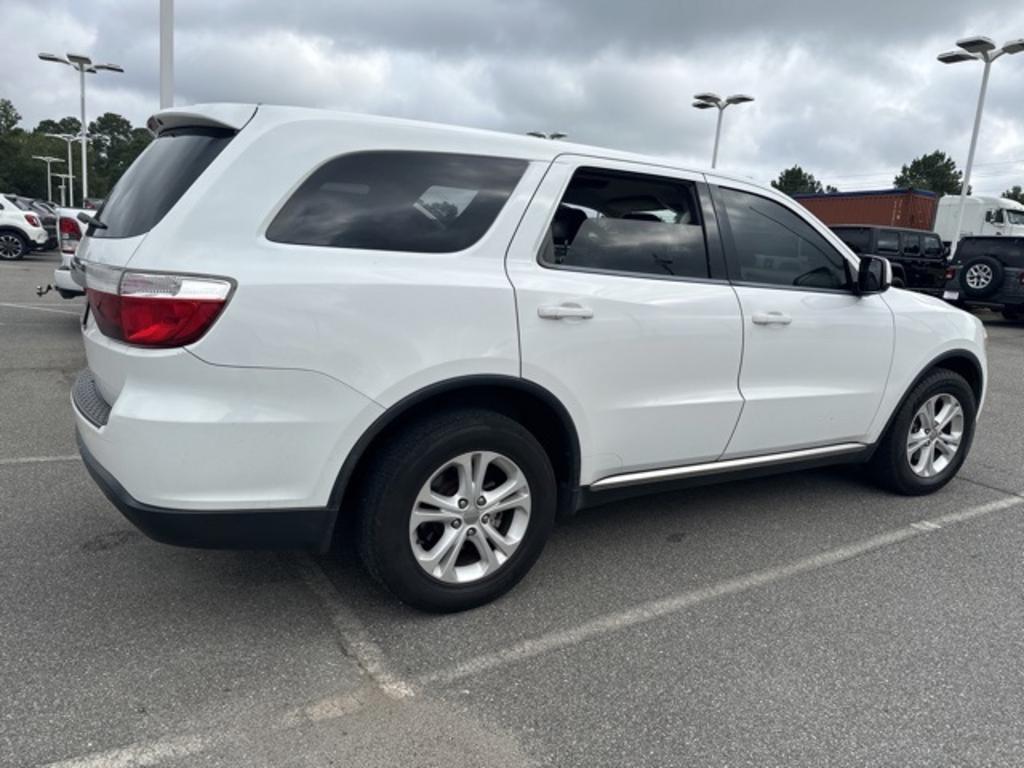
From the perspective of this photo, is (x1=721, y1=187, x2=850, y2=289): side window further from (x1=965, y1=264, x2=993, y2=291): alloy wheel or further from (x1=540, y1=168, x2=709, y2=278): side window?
(x1=965, y1=264, x2=993, y2=291): alloy wheel

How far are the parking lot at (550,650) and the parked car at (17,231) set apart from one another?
54.5 ft

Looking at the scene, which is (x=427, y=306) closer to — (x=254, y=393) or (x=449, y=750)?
(x=254, y=393)

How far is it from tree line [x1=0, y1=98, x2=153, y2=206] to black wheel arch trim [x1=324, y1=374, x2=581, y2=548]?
70.5m

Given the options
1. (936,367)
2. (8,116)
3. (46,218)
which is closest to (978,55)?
(936,367)

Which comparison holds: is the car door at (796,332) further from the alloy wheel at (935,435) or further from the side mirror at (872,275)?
the alloy wheel at (935,435)

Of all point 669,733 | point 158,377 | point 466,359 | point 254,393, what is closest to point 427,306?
point 466,359

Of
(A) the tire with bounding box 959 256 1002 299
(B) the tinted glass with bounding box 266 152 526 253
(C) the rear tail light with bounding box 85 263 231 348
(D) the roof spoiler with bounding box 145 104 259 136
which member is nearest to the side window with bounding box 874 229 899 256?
(A) the tire with bounding box 959 256 1002 299

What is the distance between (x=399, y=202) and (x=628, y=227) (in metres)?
1.07

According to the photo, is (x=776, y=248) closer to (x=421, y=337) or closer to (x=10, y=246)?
(x=421, y=337)

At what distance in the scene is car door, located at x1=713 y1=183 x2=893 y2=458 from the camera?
11.5 ft

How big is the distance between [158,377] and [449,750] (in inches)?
55.8

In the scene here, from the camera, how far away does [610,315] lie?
298cm

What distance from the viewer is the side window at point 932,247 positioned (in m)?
18.1

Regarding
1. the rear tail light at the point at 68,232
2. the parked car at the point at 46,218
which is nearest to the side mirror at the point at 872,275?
the rear tail light at the point at 68,232
